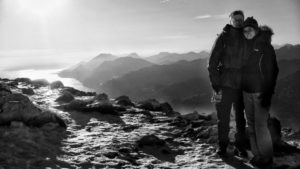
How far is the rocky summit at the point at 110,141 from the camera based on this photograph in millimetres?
7766

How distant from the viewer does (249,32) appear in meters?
7.27

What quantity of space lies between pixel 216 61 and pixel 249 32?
3.27 feet

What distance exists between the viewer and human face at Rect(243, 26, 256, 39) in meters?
7.23

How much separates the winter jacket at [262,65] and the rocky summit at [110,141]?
1.83 meters

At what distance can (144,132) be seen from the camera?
1160 centimetres

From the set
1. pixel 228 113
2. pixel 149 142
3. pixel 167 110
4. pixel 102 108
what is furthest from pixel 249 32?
pixel 167 110

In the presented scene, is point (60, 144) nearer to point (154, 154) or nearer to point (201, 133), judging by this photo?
point (154, 154)

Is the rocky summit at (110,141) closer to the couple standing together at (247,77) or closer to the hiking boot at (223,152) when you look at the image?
the hiking boot at (223,152)

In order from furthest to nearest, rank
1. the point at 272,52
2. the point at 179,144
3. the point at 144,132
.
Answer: the point at 144,132 < the point at 179,144 < the point at 272,52

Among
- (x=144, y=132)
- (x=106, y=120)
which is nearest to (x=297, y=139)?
(x=144, y=132)

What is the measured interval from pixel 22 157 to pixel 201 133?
18.3ft

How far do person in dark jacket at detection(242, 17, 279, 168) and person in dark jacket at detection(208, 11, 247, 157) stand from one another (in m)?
0.24

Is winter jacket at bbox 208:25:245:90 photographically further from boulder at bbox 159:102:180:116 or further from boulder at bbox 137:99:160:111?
boulder at bbox 137:99:160:111

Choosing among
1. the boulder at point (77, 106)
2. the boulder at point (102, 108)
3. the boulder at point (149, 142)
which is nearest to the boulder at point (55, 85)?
the boulder at point (77, 106)
